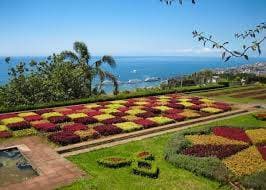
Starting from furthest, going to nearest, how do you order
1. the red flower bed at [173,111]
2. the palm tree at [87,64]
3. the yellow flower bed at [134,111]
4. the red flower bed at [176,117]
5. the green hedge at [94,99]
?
the palm tree at [87,64] → the green hedge at [94,99] → the red flower bed at [173,111] → the yellow flower bed at [134,111] → the red flower bed at [176,117]

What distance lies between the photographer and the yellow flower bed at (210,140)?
13.6 metres

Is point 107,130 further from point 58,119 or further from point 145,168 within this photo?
point 145,168

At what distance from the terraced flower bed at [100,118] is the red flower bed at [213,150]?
397cm

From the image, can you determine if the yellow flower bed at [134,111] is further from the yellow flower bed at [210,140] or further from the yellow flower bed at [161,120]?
the yellow flower bed at [210,140]

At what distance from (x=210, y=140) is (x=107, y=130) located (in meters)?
4.46

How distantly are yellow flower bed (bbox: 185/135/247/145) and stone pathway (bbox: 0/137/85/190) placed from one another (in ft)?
17.2

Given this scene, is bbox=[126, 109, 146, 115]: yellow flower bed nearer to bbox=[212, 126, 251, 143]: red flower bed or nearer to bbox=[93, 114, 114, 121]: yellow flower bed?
bbox=[93, 114, 114, 121]: yellow flower bed

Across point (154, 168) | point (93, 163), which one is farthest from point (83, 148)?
point (154, 168)

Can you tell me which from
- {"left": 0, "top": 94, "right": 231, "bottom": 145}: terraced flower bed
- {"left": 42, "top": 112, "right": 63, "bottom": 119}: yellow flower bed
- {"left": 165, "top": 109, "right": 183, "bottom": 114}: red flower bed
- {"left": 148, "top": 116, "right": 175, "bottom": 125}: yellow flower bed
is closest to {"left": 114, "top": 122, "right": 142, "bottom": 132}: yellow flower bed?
{"left": 0, "top": 94, "right": 231, "bottom": 145}: terraced flower bed

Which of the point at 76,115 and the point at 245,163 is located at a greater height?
the point at 76,115

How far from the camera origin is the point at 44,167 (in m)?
11.0

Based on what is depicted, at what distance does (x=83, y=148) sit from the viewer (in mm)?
13320

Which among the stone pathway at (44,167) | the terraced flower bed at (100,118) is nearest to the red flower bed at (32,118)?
the terraced flower bed at (100,118)

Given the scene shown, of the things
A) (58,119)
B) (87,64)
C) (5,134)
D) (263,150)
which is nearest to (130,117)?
(58,119)
